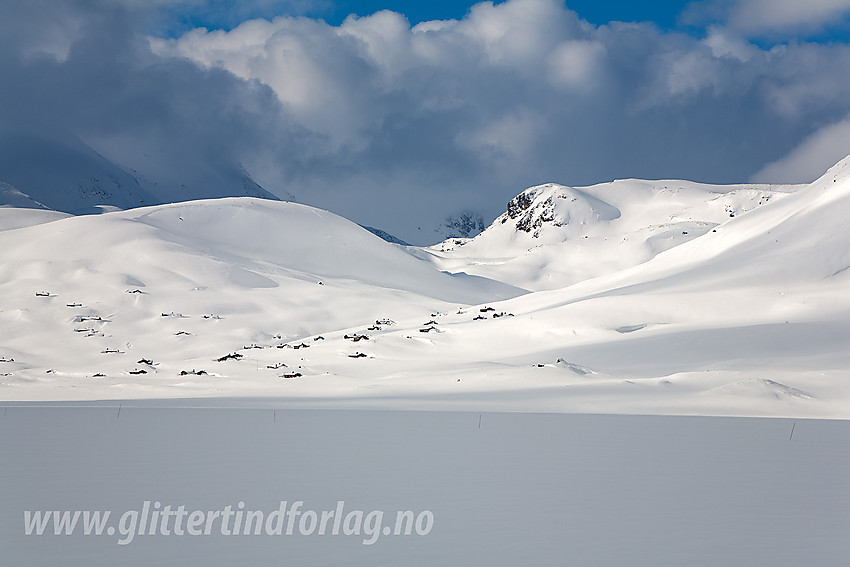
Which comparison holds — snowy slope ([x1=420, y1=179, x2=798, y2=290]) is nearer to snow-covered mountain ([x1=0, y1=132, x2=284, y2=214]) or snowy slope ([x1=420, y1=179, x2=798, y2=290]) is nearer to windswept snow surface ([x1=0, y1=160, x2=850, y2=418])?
windswept snow surface ([x1=0, y1=160, x2=850, y2=418])

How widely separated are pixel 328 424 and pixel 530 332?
19485 mm

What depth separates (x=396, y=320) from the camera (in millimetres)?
46656

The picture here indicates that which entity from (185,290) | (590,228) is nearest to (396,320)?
(185,290)

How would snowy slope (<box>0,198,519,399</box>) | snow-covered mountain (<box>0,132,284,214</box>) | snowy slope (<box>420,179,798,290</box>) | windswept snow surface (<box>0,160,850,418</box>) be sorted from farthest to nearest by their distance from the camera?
1. snow-covered mountain (<box>0,132,284,214</box>)
2. snowy slope (<box>420,179,798,290</box>)
3. snowy slope (<box>0,198,519,399</box>)
4. windswept snow surface (<box>0,160,850,418</box>)

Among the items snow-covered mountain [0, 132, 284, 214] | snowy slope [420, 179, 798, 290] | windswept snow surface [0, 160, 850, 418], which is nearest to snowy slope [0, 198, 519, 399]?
windswept snow surface [0, 160, 850, 418]

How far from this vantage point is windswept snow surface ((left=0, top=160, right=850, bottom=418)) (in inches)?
838

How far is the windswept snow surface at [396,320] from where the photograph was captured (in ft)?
69.9

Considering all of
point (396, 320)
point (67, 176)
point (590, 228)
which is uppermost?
point (67, 176)

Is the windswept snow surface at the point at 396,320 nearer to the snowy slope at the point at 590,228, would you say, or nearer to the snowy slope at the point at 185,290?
the snowy slope at the point at 185,290

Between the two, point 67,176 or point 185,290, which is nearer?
point 185,290

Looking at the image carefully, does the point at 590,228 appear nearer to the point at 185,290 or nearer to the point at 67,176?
the point at 185,290

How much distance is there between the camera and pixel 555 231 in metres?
120

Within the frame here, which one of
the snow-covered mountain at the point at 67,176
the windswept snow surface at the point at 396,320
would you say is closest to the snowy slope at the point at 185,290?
the windswept snow surface at the point at 396,320

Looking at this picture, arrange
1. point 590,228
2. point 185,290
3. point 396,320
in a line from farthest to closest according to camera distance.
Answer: point 590,228 < point 185,290 < point 396,320
